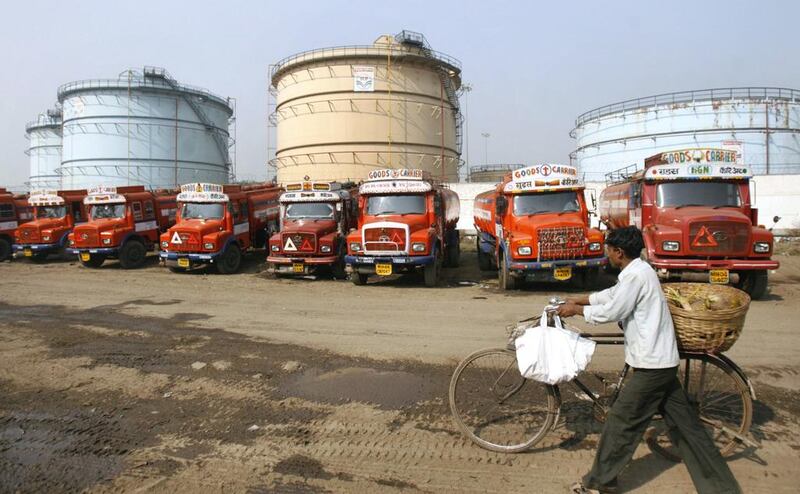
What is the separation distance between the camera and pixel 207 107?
4528 centimetres

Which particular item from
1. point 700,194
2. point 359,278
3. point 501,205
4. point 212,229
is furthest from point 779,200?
point 212,229

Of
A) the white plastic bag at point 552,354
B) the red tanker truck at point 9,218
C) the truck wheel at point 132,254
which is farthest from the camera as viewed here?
the red tanker truck at point 9,218

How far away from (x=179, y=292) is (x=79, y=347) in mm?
5558

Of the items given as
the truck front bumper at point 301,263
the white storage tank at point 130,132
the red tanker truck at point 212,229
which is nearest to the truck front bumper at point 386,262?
the truck front bumper at point 301,263

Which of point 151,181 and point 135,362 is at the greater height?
point 151,181

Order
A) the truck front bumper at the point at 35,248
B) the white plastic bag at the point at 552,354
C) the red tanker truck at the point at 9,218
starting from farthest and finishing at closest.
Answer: the red tanker truck at the point at 9,218 → the truck front bumper at the point at 35,248 → the white plastic bag at the point at 552,354

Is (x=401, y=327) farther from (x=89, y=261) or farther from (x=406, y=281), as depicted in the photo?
(x=89, y=261)

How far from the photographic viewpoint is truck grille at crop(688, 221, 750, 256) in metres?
10.6

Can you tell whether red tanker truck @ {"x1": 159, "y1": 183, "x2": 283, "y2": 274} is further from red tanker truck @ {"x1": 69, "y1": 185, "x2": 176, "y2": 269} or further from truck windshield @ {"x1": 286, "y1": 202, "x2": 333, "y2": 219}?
red tanker truck @ {"x1": 69, "y1": 185, "x2": 176, "y2": 269}

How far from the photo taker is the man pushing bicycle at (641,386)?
10.9ft

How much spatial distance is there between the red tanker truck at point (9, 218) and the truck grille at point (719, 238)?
994 inches

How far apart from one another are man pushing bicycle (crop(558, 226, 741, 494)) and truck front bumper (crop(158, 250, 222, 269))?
14.9 m

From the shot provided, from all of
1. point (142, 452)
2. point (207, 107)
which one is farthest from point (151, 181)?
point (142, 452)

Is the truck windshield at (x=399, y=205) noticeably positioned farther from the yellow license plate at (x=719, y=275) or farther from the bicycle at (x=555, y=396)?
the bicycle at (x=555, y=396)
